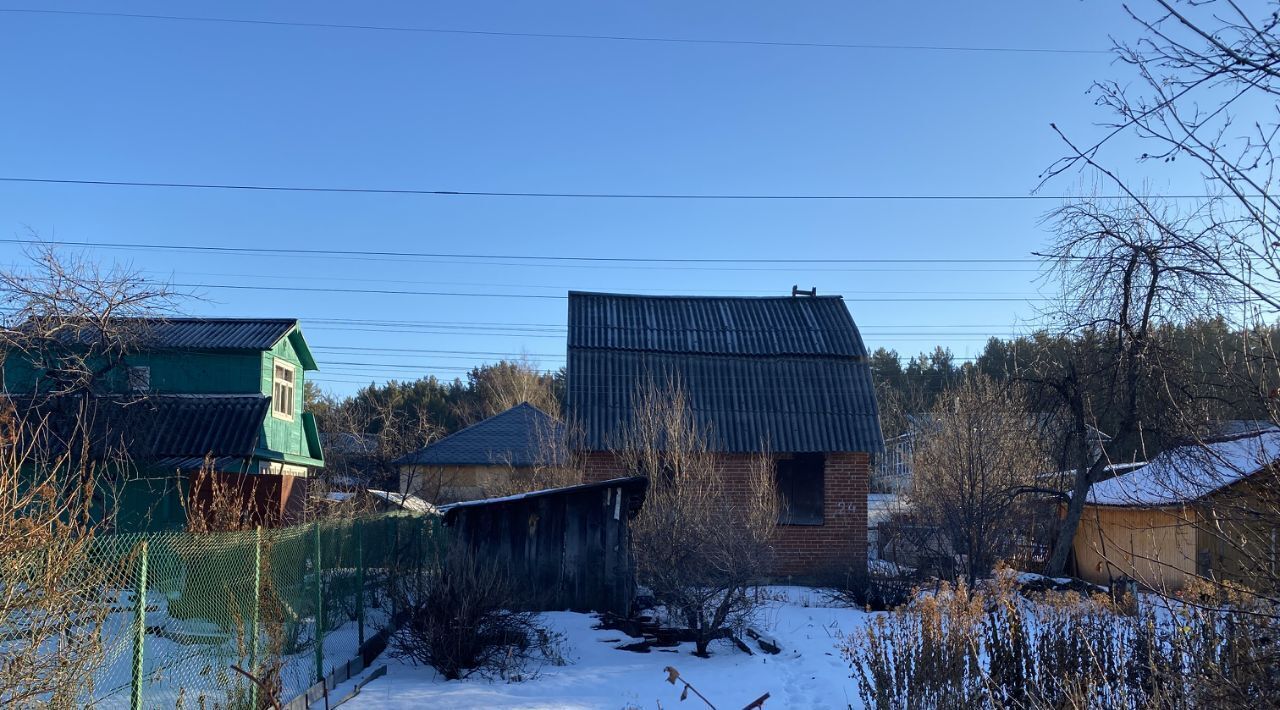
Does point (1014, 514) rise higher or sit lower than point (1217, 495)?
lower

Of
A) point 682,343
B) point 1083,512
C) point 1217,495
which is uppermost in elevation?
point 682,343

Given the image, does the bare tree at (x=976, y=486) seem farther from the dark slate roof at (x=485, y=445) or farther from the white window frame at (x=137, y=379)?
the dark slate roof at (x=485, y=445)

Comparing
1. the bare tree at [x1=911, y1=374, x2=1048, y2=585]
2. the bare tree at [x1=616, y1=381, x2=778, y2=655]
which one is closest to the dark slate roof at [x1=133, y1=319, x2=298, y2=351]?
the bare tree at [x1=616, y1=381, x2=778, y2=655]

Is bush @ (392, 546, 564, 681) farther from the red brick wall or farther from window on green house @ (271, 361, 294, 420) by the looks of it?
window on green house @ (271, 361, 294, 420)

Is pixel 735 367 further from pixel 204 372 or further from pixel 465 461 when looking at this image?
pixel 465 461

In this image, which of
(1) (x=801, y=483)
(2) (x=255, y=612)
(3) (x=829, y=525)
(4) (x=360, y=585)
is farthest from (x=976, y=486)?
(2) (x=255, y=612)

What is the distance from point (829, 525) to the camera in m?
19.0

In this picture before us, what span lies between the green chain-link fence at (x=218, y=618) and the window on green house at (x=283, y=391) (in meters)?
15.2

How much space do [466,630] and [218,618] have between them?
10.2 ft

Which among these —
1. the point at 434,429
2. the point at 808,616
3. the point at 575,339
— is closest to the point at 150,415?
the point at 575,339

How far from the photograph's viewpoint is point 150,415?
58.9 ft

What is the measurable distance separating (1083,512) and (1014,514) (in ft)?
10.5

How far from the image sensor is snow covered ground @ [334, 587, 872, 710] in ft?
30.1

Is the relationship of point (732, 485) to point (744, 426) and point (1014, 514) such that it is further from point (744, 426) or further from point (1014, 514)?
point (1014, 514)
